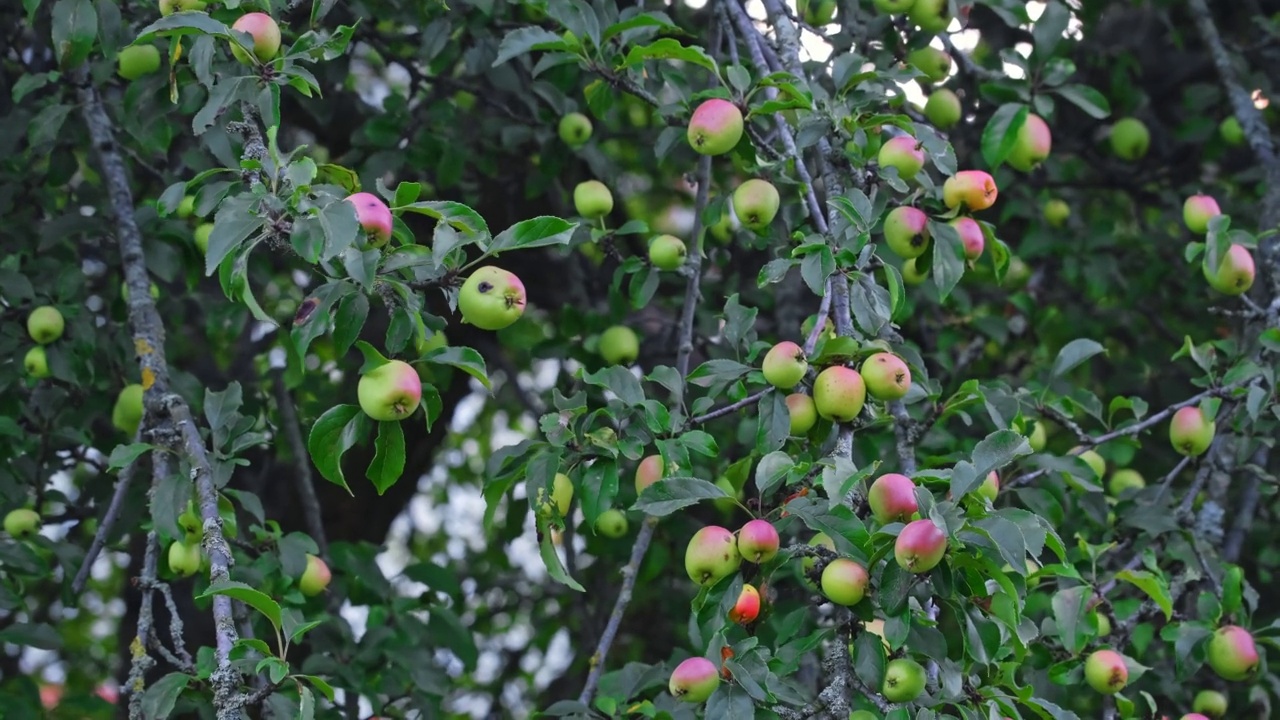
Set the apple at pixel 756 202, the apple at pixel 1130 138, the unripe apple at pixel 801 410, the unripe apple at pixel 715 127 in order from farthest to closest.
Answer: the apple at pixel 1130 138
the apple at pixel 756 202
the unripe apple at pixel 715 127
the unripe apple at pixel 801 410

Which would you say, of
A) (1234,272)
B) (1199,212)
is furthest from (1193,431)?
(1199,212)

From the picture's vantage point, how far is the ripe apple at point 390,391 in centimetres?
149

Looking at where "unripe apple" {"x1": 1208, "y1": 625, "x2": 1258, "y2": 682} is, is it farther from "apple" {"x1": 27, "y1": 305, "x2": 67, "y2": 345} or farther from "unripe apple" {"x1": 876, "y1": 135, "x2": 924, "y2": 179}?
"apple" {"x1": 27, "y1": 305, "x2": 67, "y2": 345}

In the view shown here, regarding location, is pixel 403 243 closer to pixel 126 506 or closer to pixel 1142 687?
pixel 126 506

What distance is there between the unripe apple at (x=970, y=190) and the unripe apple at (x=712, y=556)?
63 centimetres

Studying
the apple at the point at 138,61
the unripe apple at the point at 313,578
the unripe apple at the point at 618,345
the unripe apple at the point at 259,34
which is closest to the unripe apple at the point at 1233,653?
the unripe apple at the point at 618,345

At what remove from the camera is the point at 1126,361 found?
121 inches

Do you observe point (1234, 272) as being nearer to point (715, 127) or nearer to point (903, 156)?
point (903, 156)

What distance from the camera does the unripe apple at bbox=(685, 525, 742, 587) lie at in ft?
5.20

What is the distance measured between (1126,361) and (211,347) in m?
2.28

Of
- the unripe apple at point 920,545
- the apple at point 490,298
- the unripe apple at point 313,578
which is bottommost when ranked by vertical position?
the unripe apple at point 313,578

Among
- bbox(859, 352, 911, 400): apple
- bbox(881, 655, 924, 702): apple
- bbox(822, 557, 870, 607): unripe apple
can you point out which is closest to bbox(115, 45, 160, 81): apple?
bbox(859, 352, 911, 400): apple

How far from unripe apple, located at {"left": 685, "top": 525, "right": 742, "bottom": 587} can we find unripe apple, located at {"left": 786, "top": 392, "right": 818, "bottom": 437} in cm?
19

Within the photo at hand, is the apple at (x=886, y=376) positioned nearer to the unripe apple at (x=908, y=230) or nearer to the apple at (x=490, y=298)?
the unripe apple at (x=908, y=230)
